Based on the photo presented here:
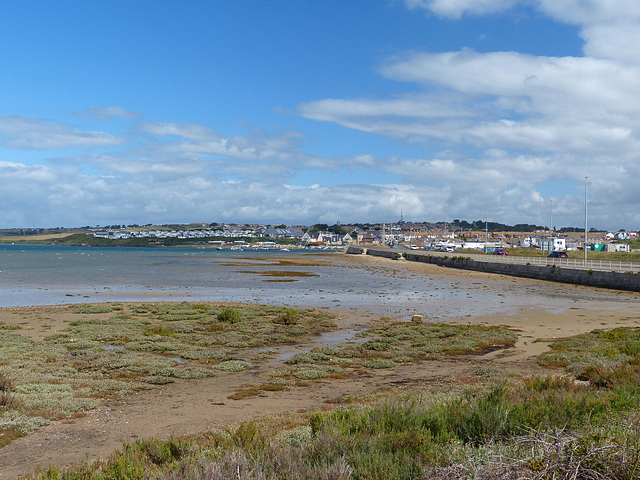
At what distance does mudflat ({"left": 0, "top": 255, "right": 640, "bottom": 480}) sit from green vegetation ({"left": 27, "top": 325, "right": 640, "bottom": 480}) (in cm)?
150

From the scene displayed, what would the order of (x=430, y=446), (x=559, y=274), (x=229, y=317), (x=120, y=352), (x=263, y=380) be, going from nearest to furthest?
(x=430, y=446) < (x=263, y=380) < (x=120, y=352) < (x=229, y=317) < (x=559, y=274)

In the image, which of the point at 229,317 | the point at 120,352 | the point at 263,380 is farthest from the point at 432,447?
the point at 229,317

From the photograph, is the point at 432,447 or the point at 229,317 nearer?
the point at 432,447

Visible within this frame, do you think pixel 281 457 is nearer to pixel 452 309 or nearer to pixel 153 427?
pixel 153 427

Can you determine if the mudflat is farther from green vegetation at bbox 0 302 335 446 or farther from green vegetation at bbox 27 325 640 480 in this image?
green vegetation at bbox 27 325 640 480

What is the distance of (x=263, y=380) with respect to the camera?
11.9 meters

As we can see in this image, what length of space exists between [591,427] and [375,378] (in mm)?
7096

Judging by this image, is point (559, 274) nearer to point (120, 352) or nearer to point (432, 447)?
point (120, 352)

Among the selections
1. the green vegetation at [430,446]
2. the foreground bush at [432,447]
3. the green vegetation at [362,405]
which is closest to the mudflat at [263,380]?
the green vegetation at [362,405]

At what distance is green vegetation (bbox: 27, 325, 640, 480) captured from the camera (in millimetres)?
4207

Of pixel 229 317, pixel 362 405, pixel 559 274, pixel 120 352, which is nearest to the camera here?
pixel 362 405

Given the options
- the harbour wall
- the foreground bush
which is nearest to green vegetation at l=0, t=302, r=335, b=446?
the foreground bush

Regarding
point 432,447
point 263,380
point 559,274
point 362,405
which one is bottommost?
point 263,380

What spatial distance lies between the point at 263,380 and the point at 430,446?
7.26 metres
